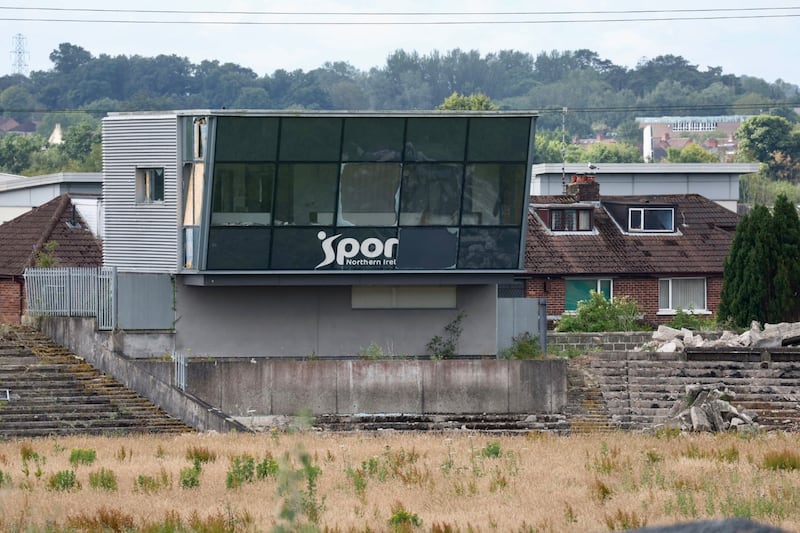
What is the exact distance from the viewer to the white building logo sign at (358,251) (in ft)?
142

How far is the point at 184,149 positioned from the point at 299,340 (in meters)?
6.33

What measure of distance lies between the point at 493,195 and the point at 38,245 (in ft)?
66.2

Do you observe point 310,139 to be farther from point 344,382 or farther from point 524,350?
point 524,350

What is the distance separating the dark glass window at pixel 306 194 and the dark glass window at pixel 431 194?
81.9 inches

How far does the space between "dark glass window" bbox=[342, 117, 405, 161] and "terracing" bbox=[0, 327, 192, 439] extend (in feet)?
30.0

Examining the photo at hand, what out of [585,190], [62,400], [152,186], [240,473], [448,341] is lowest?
[240,473]

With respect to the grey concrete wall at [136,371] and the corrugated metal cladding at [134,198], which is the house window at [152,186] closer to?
the corrugated metal cladding at [134,198]

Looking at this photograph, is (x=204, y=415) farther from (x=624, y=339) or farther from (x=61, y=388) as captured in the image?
(x=624, y=339)

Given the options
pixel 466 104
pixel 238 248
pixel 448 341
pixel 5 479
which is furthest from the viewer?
pixel 466 104

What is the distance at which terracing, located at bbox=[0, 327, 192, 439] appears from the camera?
122 feet

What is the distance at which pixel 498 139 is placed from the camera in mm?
43688

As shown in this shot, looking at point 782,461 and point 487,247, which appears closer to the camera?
point 782,461

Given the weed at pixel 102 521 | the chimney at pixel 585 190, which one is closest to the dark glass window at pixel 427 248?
the weed at pixel 102 521

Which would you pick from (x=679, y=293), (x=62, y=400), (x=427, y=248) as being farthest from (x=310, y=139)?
(x=679, y=293)
